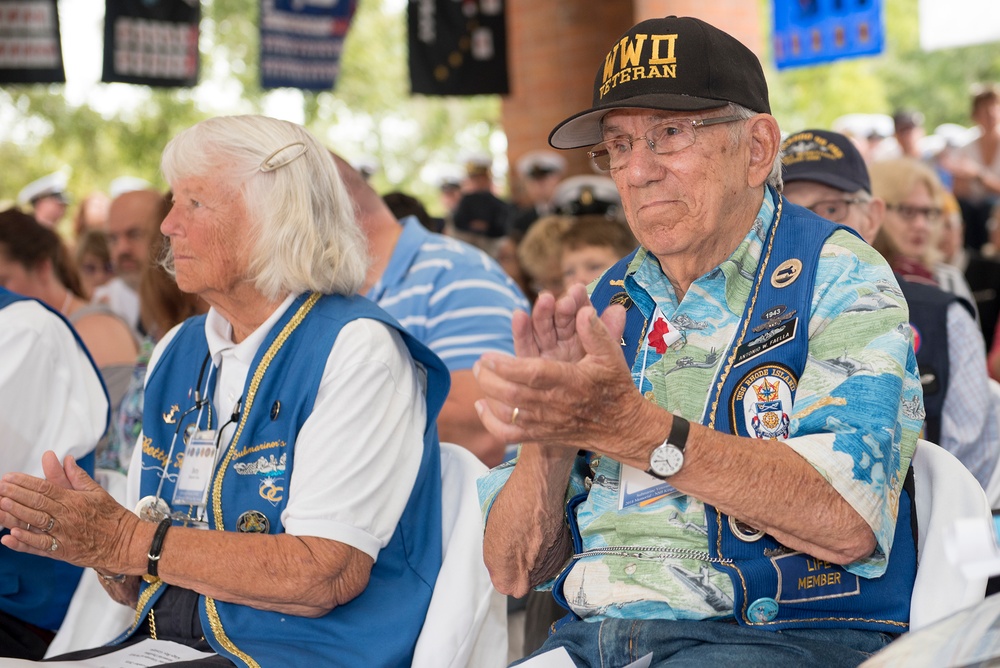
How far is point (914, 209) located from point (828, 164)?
1.30 m

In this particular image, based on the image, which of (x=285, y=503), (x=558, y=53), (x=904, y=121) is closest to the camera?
(x=285, y=503)

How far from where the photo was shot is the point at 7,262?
13.7ft

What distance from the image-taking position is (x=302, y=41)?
10.6 m

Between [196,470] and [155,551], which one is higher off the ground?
[196,470]

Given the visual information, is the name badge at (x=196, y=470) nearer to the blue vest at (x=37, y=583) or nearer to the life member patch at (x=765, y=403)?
the blue vest at (x=37, y=583)

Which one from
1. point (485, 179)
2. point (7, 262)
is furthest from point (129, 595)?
point (485, 179)

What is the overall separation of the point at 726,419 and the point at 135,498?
158 cm

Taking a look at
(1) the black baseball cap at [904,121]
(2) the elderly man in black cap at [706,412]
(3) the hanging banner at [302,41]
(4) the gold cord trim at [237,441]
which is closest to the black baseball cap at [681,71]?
(2) the elderly man in black cap at [706,412]

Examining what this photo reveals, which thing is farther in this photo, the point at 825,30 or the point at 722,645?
the point at 825,30

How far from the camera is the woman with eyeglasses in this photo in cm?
463

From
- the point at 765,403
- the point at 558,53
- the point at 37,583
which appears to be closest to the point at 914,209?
the point at 765,403

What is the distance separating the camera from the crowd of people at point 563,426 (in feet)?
6.12

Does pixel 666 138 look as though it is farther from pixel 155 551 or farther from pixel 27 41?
pixel 27 41

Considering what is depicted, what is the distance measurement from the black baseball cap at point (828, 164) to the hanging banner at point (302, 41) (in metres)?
7.66
